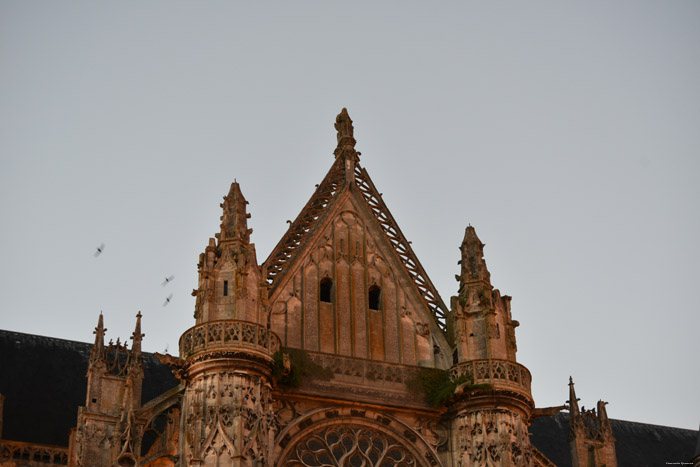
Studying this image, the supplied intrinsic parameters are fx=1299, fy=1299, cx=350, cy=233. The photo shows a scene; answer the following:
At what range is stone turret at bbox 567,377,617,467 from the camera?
117 ft

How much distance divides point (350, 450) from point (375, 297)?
190 inches

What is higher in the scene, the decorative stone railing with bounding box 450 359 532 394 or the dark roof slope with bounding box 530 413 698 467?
the dark roof slope with bounding box 530 413 698 467

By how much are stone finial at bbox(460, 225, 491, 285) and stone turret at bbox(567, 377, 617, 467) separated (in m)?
4.74

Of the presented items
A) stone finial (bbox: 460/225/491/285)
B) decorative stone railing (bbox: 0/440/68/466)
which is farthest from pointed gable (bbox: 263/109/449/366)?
decorative stone railing (bbox: 0/440/68/466)

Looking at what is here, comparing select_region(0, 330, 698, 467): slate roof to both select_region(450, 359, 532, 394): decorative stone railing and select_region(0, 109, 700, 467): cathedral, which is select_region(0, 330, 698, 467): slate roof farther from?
select_region(450, 359, 532, 394): decorative stone railing

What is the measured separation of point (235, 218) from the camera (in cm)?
3338

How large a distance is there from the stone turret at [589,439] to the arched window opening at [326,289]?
7608 mm

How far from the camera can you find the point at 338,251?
3538 cm

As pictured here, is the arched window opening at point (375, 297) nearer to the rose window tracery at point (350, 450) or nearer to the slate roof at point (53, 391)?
the rose window tracery at point (350, 450)

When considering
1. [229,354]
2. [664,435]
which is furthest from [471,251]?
[664,435]

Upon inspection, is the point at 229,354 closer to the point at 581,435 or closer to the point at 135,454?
the point at 135,454

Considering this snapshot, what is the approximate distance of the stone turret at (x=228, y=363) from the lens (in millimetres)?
29797

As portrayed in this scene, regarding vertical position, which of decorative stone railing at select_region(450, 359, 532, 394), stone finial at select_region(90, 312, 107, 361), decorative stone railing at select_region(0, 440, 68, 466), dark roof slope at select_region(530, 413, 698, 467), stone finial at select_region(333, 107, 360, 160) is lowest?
decorative stone railing at select_region(0, 440, 68, 466)

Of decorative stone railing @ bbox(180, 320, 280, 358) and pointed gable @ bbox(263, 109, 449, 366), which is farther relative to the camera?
pointed gable @ bbox(263, 109, 449, 366)
